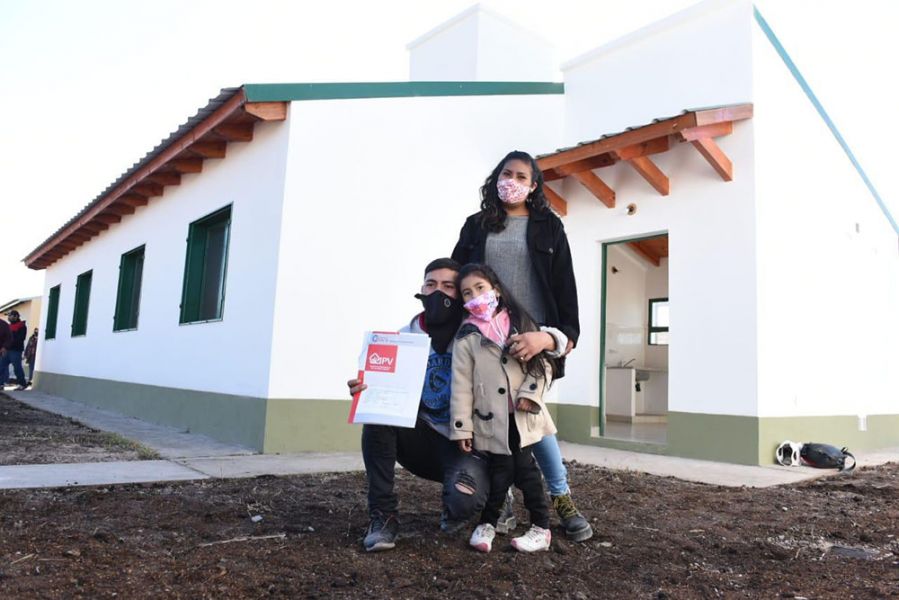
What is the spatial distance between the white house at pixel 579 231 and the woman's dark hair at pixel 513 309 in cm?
305

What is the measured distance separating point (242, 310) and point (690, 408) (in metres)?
3.87

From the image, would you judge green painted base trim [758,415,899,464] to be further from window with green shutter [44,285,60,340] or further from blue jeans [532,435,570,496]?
window with green shutter [44,285,60,340]

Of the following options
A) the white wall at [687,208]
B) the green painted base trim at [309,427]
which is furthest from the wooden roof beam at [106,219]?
the white wall at [687,208]

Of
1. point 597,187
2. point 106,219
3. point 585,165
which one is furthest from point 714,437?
point 106,219

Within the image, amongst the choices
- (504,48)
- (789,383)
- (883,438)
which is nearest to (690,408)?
(789,383)

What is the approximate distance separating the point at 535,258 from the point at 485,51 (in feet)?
23.7

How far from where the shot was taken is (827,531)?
2934 millimetres

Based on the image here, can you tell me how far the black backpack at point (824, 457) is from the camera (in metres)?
5.15

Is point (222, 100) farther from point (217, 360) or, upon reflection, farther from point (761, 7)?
point (761, 7)

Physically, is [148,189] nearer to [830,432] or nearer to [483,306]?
[483,306]

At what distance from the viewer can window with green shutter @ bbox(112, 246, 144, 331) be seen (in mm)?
8797

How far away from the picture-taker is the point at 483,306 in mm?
2338

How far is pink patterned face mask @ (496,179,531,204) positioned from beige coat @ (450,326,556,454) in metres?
0.56

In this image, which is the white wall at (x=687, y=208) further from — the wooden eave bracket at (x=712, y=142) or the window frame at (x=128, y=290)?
the window frame at (x=128, y=290)
